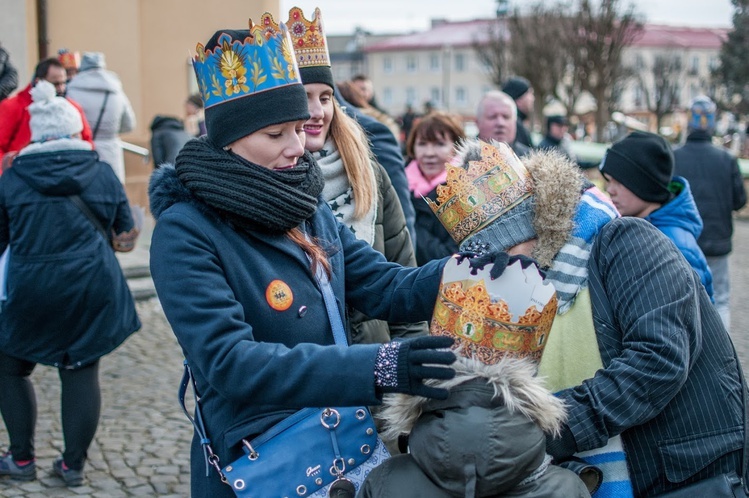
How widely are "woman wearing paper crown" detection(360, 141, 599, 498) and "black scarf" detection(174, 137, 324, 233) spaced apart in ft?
1.29

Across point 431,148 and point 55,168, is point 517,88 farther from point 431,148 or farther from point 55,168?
point 55,168

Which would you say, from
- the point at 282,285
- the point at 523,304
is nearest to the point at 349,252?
the point at 282,285

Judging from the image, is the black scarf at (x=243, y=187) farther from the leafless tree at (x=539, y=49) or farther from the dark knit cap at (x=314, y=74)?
the leafless tree at (x=539, y=49)

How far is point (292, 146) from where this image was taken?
205cm

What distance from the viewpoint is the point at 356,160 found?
309cm

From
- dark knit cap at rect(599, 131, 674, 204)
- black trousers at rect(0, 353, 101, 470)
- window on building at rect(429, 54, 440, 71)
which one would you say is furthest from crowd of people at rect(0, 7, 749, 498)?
window on building at rect(429, 54, 440, 71)

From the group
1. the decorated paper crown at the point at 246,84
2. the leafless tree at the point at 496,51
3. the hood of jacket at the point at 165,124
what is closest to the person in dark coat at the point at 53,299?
the decorated paper crown at the point at 246,84

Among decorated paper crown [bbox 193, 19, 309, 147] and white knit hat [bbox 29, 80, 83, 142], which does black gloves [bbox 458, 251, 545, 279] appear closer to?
decorated paper crown [bbox 193, 19, 309, 147]

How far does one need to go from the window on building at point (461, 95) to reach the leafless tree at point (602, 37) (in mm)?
51786

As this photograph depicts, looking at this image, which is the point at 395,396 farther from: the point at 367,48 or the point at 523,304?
the point at 367,48

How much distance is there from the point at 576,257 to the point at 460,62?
84.6 metres

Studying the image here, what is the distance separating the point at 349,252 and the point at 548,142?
755 centimetres

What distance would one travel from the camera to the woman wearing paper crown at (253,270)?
1811 mm

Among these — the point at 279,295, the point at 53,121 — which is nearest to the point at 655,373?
the point at 279,295
